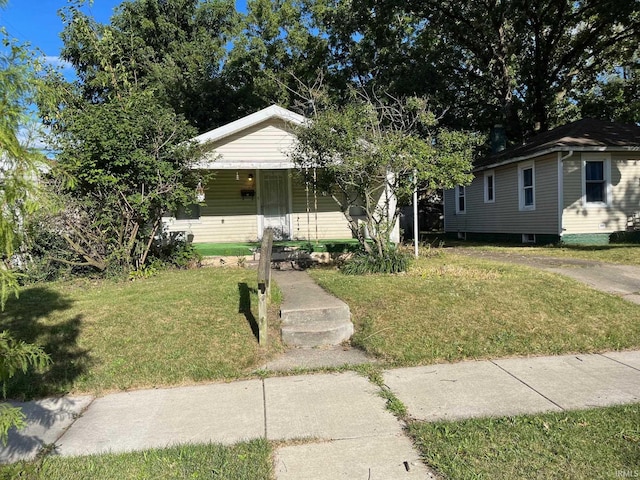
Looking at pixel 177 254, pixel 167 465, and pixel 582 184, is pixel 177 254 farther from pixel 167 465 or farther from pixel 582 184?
pixel 582 184

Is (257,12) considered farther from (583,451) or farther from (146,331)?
(583,451)

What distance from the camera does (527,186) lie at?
648 inches

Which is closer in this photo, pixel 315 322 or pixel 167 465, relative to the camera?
pixel 167 465

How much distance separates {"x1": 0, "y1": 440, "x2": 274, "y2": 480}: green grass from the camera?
2961mm

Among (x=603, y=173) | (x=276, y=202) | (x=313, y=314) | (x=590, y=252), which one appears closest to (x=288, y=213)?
(x=276, y=202)

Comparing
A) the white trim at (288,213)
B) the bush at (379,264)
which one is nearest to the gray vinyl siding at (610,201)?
the bush at (379,264)

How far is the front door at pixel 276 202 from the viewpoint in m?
14.7

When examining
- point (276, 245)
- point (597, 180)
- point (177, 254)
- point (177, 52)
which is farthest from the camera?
point (177, 52)

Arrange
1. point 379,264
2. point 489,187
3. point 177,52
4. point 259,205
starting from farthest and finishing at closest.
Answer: point 177,52 < point 489,187 < point 259,205 < point 379,264

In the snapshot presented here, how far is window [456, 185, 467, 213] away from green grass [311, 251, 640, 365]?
44.7 feet

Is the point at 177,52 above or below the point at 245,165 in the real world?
above

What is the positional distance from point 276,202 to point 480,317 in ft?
31.7

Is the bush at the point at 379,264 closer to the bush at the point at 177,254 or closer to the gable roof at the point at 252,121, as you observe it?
the bush at the point at 177,254

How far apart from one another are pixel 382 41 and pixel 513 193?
1057 centimetres
